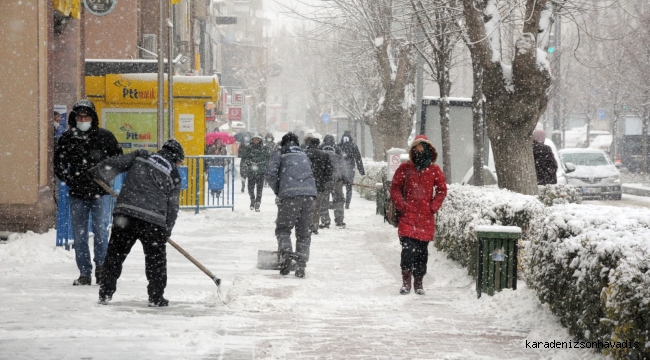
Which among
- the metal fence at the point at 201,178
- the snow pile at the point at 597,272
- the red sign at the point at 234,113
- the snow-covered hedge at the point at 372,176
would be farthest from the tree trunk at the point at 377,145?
the snow pile at the point at 597,272

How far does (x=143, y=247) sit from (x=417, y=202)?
305 cm

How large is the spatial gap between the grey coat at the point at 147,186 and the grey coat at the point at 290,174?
3089 millimetres

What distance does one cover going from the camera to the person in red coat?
10.2 metres

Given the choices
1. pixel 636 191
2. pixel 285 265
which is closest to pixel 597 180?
pixel 636 191

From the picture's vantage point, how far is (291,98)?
124562 mm

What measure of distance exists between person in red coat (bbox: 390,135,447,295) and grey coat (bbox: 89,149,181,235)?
262 centimetres

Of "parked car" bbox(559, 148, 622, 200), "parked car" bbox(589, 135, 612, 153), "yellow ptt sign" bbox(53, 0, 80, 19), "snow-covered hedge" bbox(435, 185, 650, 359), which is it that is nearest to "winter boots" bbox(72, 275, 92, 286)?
"snow-covered hedge" bbox(435, 185, 650, 359)

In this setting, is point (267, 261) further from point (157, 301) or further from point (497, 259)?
point (497, 259)

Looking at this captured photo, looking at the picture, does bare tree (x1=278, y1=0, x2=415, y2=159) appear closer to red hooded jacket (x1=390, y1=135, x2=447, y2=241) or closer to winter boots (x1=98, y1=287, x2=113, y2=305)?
red hooded jacket (x1=390, y1=135, x2=447, y2=241)

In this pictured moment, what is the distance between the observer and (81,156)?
9.95 m

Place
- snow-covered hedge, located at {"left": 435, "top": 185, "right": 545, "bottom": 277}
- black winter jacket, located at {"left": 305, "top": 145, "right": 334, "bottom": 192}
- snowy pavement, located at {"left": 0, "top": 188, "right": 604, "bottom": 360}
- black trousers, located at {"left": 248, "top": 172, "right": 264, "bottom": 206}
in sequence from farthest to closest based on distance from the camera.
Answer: black trousers, located at {"left": 248, "top": 172, "right": 264, "bottom": 206} < black winter jacket, located at {"left": 305, "top": 145, "right": 334, "bottom": 192} < snow-covered hedge, located at {"left": 435, "top": 185, "right": 545, "bottom": 277} < snowy pavement, located at {"left": 0, "top": 188, "right": 604, "bottom": 360}

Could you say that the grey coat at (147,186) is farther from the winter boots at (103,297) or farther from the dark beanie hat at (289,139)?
the dark beanie hat at (289,139)

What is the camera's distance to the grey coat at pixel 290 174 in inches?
468

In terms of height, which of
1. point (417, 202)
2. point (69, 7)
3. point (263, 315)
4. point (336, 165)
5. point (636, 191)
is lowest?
point (636, 191)
